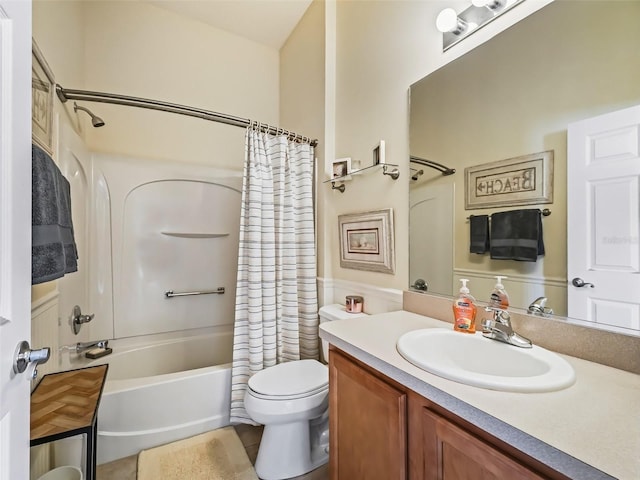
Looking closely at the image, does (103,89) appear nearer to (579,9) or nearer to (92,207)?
(92,207)

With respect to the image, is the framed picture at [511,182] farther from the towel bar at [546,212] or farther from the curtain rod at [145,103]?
the curtain rod at [145,103]

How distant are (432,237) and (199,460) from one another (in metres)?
1.67

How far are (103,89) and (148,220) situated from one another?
3.34ft

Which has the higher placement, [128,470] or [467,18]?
[467,18]

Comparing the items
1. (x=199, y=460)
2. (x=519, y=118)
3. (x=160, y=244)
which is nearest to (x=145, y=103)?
(x=160, y=244)

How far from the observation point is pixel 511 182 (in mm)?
1064

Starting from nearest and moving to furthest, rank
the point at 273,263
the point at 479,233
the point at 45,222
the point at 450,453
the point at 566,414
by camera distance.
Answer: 1. the point at 566,414
2. the point at 450,453
3. the point at 45,222
4. the point at 479,233
5. the point at 273,263

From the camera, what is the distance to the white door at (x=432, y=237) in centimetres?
131

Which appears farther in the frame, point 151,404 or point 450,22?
point 151,404

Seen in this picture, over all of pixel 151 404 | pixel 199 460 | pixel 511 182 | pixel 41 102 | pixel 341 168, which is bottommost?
pixel 199 460

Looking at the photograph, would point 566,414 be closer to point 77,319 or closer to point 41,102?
point 41,102

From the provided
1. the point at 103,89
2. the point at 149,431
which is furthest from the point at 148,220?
the point at 149,431

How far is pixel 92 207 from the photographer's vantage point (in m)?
2.04

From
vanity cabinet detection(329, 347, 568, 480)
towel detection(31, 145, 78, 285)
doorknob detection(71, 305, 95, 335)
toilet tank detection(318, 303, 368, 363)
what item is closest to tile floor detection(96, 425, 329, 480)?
vanity cabinet detection(329, 347, 568, 480)
